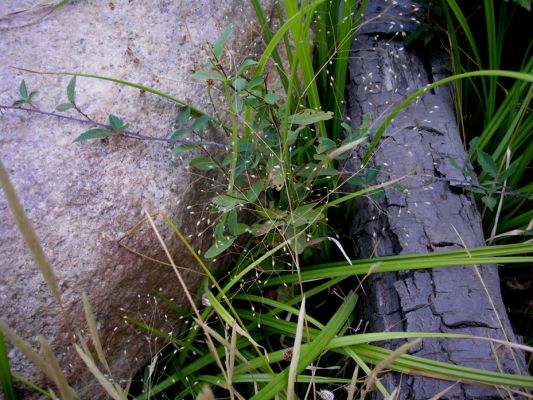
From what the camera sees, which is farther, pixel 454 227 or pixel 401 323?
pixel 454 227

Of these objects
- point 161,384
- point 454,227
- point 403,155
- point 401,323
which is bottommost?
point 161,384

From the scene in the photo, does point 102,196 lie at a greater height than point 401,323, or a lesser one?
greater

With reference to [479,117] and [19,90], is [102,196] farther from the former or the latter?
[479,117]

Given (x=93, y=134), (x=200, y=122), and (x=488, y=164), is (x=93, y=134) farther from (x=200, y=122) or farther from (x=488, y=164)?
(x=488, y=164)

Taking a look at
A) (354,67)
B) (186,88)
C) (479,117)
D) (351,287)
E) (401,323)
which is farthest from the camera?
(479,117)

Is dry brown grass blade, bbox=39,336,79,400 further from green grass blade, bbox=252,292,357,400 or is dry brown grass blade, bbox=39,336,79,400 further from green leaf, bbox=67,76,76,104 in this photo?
green leaf, bbox=67,76,76,104

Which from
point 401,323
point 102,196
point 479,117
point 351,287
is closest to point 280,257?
point 351,287

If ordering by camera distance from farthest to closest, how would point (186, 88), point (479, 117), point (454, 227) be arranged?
point (479, 117) → point (186, 88) → point (454, 227)

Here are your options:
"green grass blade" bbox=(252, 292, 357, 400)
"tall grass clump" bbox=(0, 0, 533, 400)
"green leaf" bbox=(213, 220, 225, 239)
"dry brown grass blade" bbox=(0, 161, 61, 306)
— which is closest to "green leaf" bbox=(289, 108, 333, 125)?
"tall grass clump" bbox=(0, 0, 533, 400)
